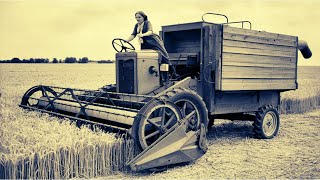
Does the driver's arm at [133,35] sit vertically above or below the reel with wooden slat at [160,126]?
above

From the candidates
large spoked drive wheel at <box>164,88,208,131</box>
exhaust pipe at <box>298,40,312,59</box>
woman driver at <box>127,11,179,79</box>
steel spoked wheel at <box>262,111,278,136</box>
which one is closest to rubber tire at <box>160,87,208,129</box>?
large spoked drive wheel at <box>164,88,208,131</box>

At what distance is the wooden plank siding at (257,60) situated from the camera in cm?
757

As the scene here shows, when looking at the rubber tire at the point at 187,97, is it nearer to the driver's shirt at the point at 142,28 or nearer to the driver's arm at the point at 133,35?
the driver's shirt at the point at 142,28

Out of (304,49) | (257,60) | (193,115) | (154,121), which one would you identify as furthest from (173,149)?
(304,49)

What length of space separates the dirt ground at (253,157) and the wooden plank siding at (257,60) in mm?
1328

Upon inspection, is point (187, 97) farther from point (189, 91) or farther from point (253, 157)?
point (253, 157)

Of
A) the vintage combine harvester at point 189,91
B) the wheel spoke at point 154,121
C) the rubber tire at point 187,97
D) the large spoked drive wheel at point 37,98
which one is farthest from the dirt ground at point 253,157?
the large spoked drive wheel at point 37,98

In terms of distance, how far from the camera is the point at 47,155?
16.9ft

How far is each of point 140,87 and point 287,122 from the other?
648 centimetres

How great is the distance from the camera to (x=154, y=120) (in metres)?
6.06

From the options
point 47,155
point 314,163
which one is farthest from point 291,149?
point 47,155

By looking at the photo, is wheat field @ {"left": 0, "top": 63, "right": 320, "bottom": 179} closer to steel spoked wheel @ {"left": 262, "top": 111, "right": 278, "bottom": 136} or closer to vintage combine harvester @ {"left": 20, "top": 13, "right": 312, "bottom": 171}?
vintage combine harvester @ {"left": 20, "top": 13, "right": 312, "bottom": 171}

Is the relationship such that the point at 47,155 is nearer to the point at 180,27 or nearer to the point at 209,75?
the point at 209,75

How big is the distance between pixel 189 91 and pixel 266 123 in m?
3.32
